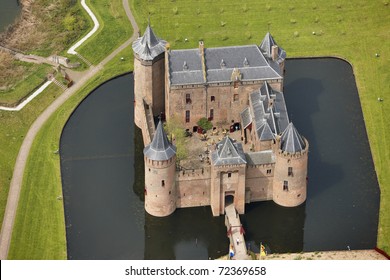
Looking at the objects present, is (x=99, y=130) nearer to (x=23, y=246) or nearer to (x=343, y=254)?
(x=23, y=246)

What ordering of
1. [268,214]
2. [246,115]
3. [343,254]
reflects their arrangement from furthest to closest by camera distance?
[246,115] → [268,214] → [343,254]

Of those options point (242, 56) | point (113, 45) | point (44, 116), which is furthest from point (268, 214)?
point (113, 45)

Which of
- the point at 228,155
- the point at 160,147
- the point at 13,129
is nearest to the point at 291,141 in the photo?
the point at 228,155

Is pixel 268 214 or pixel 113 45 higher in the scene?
pixel 113 45

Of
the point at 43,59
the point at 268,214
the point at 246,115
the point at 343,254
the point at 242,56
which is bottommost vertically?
the point at 343,254

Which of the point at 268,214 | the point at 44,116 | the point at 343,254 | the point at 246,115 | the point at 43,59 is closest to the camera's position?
the point at 343,254

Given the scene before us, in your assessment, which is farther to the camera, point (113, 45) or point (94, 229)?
point (113, 45)

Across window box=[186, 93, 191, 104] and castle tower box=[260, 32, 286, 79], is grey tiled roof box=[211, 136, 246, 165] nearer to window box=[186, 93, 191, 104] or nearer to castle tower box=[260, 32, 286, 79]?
window box=[186, 93, 191, 104]
